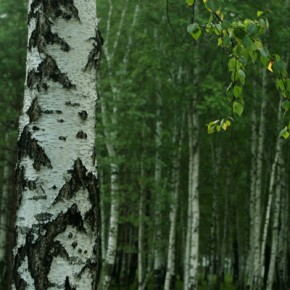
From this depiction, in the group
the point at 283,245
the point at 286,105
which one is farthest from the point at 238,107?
the point at 283,245

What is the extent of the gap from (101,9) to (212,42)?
17.3 feet

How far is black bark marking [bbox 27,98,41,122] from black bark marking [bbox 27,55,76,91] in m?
0.08

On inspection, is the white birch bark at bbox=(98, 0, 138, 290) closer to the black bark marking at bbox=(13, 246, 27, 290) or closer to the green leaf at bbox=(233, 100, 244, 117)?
the green leaf at bbox=(233, 100, 244, 117)

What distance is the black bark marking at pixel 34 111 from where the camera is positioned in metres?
2.68

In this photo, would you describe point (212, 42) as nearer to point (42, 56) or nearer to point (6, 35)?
point (6, 35)

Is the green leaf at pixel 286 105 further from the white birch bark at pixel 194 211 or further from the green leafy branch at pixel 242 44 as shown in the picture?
the white birch bark at pixel 194 211

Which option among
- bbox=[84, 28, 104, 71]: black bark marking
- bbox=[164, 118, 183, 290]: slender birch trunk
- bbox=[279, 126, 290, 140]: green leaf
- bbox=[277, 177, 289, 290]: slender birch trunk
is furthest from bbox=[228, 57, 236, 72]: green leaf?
bbox=[277, 177, 289, 290]: slender birch trunk

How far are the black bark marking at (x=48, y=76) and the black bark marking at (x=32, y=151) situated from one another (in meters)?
0.24

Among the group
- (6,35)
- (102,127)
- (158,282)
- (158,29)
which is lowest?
(158,282)

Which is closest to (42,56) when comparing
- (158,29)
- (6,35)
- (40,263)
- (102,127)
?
(40,263)

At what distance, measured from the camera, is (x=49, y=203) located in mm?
2576

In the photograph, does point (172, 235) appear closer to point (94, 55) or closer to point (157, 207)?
point (157, 207)

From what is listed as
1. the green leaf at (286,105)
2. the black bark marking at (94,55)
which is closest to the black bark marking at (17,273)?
the black bark marking at (94,55)

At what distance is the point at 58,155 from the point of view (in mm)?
2627
